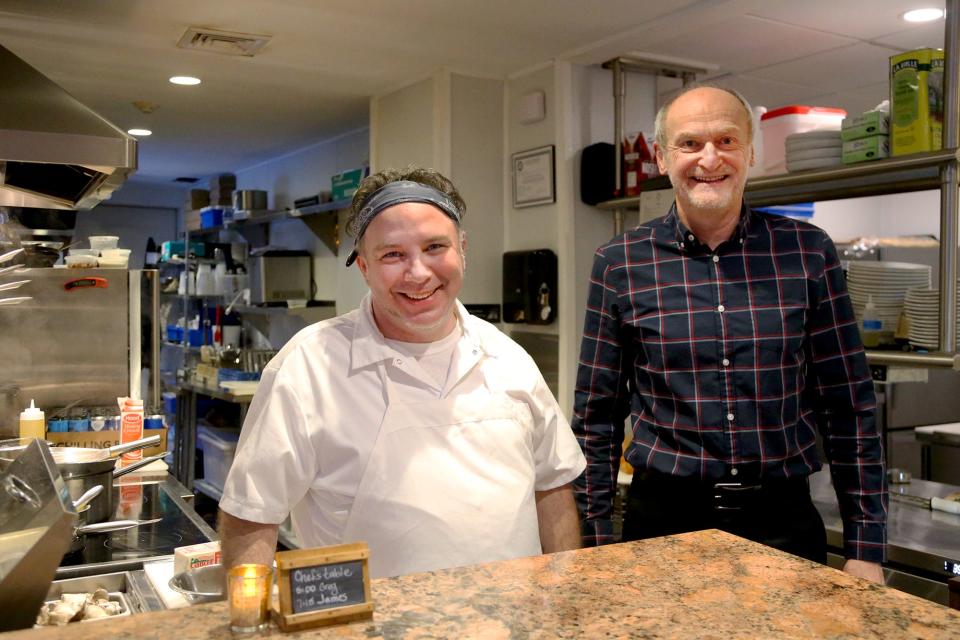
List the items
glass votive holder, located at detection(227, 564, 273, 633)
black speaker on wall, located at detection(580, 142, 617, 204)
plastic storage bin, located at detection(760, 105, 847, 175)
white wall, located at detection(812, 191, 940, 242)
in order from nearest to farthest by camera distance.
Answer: glass votive holder, located at detection(227, 564, 273, 633) < plastic storage bin, located at detection(760, 105, 847, 175) < black speaker on wall, located at detection(580, 142, 617, 204) < white wall, located at detection(812, 191, 940, 242)

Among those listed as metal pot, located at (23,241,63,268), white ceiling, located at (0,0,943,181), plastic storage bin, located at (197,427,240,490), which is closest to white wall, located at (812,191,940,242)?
white ceiling, located at (0,0,943,181)

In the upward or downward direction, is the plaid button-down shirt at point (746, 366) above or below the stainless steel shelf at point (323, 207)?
below

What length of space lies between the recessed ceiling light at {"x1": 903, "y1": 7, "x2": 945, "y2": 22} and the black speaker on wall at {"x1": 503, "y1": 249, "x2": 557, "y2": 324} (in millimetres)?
1872

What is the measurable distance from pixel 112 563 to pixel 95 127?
1338mm

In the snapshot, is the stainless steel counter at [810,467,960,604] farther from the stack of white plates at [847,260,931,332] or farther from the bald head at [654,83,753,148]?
the bald head at [654,83,753,148]

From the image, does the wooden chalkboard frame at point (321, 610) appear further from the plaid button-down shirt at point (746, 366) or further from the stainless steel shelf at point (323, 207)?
the stainless steel shelf at point (323, 207)

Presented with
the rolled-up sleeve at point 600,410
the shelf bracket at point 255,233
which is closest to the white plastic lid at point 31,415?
the rolled-up sleeve at point 600,410

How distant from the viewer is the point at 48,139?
2.44m

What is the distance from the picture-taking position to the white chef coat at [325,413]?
1.57 m

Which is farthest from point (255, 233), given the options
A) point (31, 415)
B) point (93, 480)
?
point (93, 480)

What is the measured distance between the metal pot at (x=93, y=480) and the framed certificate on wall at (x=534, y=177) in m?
2.58

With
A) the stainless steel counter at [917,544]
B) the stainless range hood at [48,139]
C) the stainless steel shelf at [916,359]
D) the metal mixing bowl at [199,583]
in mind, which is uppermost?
the stainless range hood at [48,139]

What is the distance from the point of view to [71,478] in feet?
7.23

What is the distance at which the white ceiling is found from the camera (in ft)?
11.5
